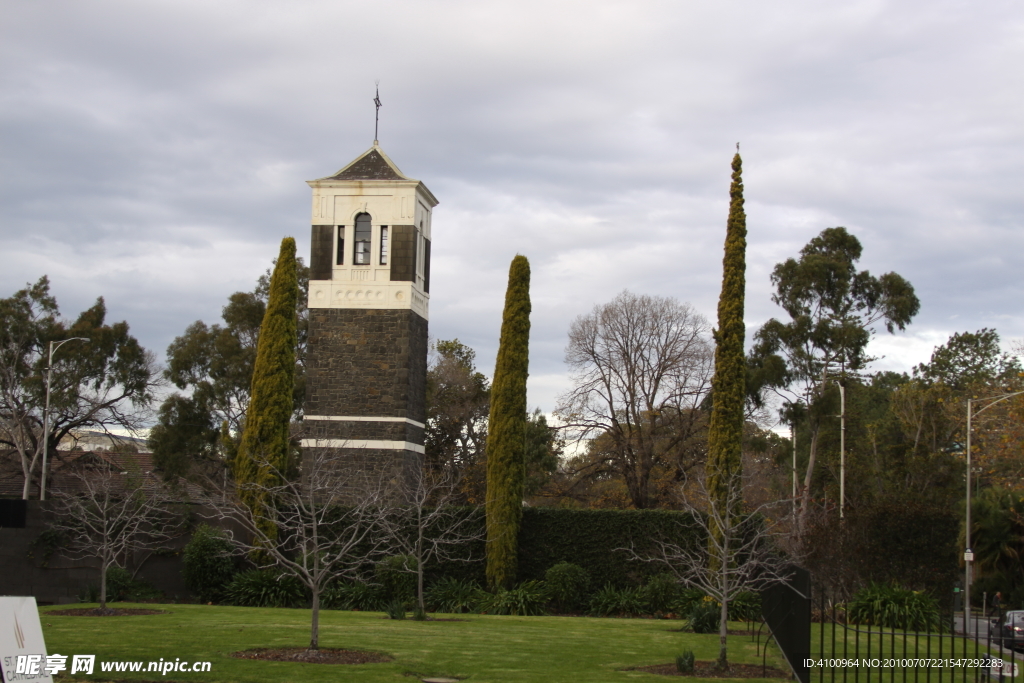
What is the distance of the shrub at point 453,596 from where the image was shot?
942 inches

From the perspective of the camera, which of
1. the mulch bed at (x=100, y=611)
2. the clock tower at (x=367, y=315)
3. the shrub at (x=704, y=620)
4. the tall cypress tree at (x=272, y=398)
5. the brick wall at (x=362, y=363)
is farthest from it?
the brick wall at (x=362, y=363)

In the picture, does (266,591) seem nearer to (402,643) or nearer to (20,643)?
(402,643)

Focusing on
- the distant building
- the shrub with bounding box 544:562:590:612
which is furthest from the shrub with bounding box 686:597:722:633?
the distant building

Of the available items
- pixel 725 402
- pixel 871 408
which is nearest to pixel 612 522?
pixel 725 402

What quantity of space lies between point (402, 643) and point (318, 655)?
228 cm

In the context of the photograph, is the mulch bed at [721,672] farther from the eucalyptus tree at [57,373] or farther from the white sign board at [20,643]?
the eucalyptus tree at [57,373]

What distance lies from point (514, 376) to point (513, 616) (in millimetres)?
6573

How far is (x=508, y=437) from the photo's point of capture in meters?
26.0

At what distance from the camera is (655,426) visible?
38.0m

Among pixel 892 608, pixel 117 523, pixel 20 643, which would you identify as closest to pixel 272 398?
pixel 117 523

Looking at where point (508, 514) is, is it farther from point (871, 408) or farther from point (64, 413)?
point (871, 408)

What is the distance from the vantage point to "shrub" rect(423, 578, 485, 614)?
23.9 metres

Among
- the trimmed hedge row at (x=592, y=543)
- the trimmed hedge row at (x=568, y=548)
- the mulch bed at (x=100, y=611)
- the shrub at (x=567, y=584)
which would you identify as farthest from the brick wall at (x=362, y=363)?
the mulch bed at (x=100, y=611)

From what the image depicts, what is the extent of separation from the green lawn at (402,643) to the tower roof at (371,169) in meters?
15.4
